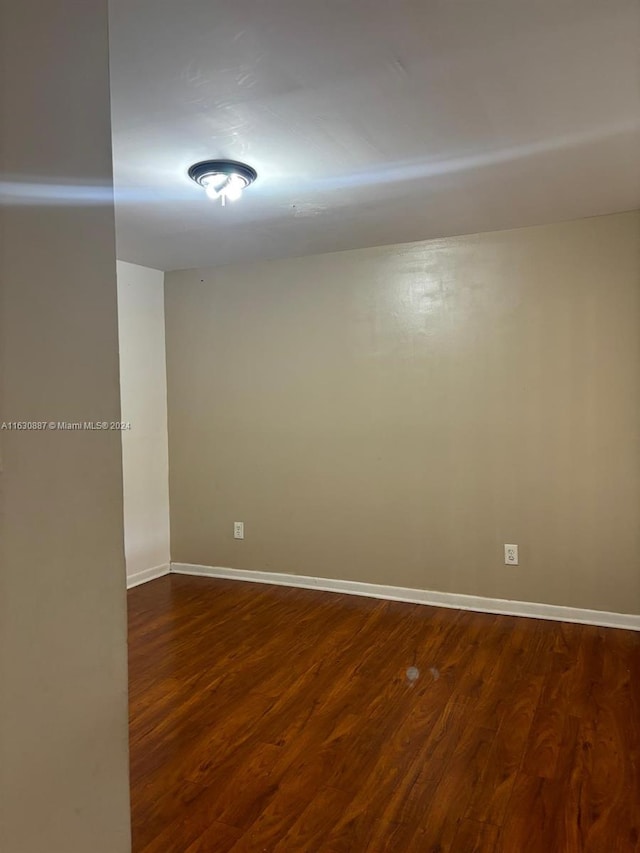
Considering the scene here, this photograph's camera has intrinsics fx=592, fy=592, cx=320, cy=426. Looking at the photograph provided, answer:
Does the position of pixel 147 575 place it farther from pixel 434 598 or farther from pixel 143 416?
pixel 434 598

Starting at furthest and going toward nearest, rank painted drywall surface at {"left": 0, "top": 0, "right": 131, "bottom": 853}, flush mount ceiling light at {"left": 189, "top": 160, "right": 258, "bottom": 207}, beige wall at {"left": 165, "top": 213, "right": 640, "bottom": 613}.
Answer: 1. beige wall at {"left": 165, "top": 213, "right": 640, "bottom": 613}
2. flush mount ceiling light at {"left": 189, "top": 160, "right": 258, "bottom": 207}
3. painted drywall surface at {"left": 0, "top": 0, "right": 131, "bottom": 853}

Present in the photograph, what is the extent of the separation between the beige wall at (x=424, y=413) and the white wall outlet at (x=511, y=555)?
37 millimetres

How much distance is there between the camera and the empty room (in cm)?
98

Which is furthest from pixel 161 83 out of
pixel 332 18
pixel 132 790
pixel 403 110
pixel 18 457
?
pixel 132 790

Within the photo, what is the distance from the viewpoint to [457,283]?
353cm

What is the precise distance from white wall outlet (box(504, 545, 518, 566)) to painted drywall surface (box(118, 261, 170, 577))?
2.44 meters

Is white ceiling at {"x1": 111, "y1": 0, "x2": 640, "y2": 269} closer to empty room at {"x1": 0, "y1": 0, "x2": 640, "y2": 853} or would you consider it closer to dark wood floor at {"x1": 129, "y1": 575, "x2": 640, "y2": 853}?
empty room at {"x1": 0, "y1": 0, "x2": 640, "y2": 853}

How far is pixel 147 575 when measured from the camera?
4.23 meters

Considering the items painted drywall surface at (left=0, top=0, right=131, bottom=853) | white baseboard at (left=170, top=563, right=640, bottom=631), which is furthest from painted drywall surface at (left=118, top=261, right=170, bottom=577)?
painted drywall surface at (left=0, top=0, right=131, bottom=853)

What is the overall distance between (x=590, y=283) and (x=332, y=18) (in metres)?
2.30

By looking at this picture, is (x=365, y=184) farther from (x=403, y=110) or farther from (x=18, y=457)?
(x=18, y=457)

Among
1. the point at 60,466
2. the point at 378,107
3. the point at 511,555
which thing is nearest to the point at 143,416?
the point at 511,555

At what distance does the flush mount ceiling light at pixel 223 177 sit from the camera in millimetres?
2311

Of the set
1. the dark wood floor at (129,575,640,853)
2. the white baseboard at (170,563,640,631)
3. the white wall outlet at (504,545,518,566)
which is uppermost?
the white wall outlet at (504,545,518,566)
